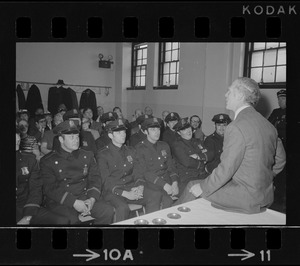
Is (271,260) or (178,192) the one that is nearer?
(271,260)

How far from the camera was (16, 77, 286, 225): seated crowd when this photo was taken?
7.38 feet

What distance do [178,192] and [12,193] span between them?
110 cm

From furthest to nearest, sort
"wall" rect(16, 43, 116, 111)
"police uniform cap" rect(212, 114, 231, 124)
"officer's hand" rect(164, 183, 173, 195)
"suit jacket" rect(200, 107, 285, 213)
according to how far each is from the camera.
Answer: "officer's hand" rect(164, 183, 173, 195) < "police uniform cap" rect(212, 114, 231, 124) < "wall" rect(16, 43, 116, 111) < "suit jacket" rect(200, 107, 285, 213)

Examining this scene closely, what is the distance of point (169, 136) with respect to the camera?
2.43 meters

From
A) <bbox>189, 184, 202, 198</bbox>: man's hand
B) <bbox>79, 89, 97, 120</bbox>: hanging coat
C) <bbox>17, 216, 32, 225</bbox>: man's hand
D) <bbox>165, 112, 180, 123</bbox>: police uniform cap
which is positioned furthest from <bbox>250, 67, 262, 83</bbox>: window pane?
<bbox>17, 216, 32, 225</bbox>: man's hand

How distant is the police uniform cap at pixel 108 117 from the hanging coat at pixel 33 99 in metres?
0.42

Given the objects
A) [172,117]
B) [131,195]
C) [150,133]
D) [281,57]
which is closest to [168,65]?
[172,117]

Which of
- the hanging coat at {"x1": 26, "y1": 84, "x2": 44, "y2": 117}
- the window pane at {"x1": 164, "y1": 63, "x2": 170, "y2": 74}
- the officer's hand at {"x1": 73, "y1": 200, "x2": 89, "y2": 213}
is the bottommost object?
the officer's hand at {"x1": 73, "y1": 200, "x2": 89, "y2": 213}

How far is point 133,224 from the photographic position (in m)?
2.06

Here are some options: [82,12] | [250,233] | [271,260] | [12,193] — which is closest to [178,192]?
[250,233]

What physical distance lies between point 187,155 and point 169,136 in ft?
0.62

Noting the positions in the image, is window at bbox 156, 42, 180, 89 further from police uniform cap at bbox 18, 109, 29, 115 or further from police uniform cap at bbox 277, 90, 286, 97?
police uniform cap at bbox 18, 109, 29, 115

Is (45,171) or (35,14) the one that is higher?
(35,14)

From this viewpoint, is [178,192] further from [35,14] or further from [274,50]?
[35,14]
